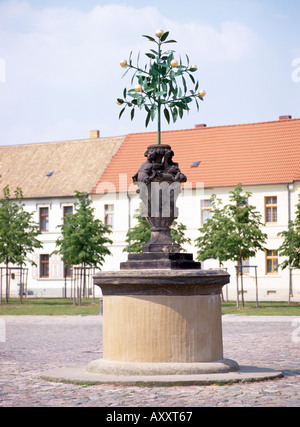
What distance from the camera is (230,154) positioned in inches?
1903

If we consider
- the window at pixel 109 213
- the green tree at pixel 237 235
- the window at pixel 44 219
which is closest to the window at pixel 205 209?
the window at pixel 109 213

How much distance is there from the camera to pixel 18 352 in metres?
14.2

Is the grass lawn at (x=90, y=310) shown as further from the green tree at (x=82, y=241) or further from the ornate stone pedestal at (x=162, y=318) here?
the ornate stone pedestal at (x=162, y=318)

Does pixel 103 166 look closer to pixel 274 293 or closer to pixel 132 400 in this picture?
pixel 274 293

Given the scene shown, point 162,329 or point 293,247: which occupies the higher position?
point 293,247

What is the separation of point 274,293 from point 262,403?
125 feet

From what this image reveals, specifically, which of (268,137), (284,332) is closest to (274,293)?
(268,137)

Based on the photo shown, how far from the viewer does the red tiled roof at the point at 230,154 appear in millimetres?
46062

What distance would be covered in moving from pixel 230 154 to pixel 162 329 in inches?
1541

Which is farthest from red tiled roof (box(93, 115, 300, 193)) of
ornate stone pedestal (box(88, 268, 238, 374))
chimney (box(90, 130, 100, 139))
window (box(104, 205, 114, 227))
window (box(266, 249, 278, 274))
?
ornate stone pedestal (box(88, 268, 238, 374))

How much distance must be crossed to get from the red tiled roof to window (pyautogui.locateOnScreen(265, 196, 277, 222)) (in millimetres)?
1192

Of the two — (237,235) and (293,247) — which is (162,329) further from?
(293,247)

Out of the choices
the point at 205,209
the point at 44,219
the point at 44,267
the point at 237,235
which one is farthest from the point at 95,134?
the point at 237,235

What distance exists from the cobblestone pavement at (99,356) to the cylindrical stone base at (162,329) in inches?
36.8
